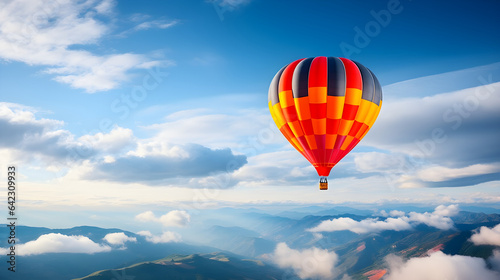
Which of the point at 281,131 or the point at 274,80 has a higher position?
the point at 274,80

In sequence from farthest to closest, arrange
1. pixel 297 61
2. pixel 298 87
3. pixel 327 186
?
pixel 297 61 < pixel 298 87 < pixel 327 186

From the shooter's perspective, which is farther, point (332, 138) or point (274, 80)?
point (274, 80)

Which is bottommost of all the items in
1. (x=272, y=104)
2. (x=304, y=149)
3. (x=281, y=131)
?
(x=304, y=149)

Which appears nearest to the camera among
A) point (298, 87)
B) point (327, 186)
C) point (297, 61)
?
point (327, 186)

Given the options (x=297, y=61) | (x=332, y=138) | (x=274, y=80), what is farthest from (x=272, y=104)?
(x=332, y=138)

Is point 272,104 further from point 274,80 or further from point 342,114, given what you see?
point 342,114
